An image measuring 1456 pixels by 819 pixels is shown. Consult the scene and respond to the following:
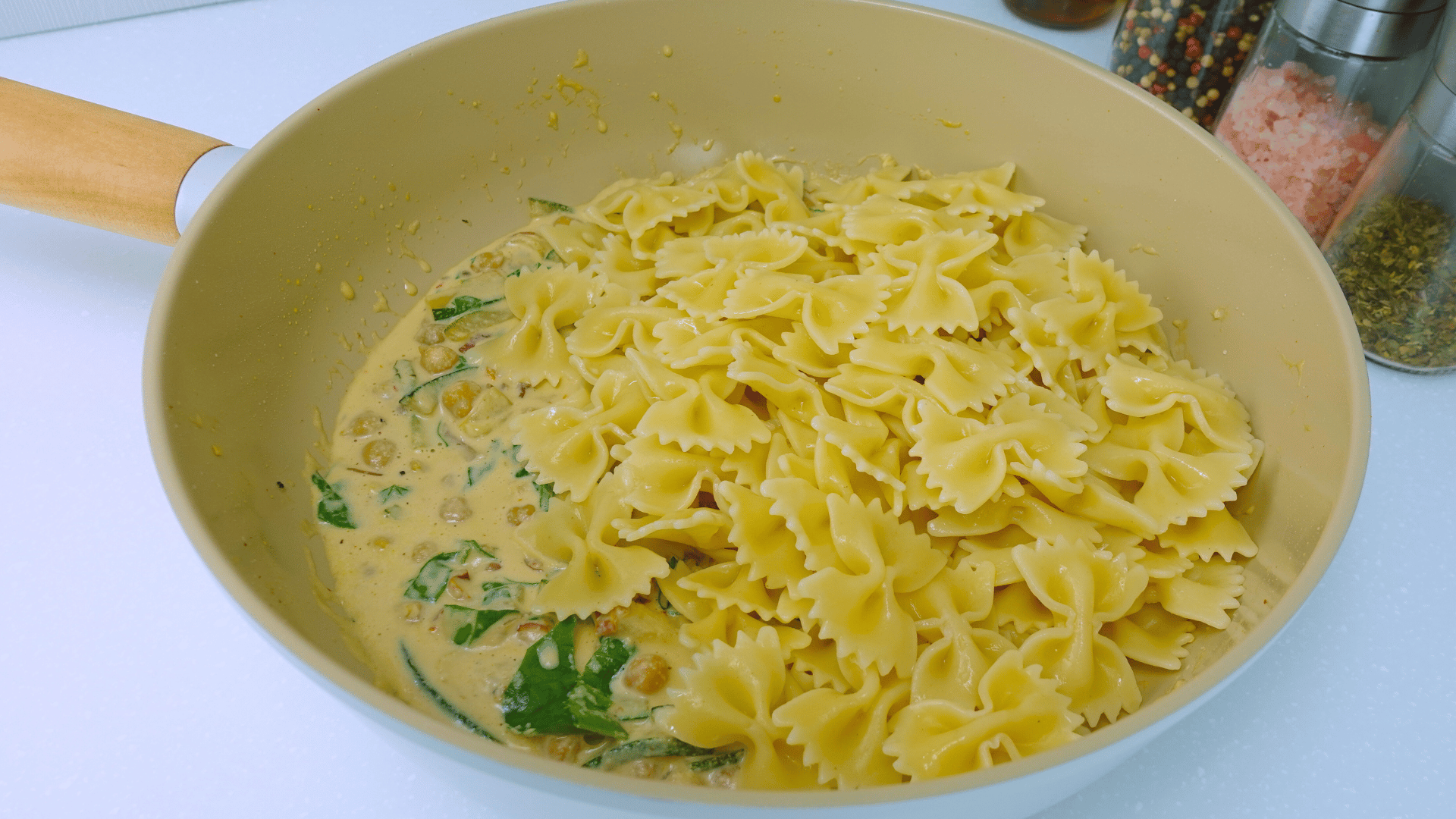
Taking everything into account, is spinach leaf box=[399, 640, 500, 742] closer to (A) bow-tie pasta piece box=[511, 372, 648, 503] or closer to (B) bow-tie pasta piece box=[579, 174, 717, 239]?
(A) bow-tie pasta piece box=[511, 372, 648, 503]

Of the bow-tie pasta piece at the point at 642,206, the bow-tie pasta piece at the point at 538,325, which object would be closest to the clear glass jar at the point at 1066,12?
the bow-tie pasta piece at the point at 642,206

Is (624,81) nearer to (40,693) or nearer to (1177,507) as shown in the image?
(1177,507)

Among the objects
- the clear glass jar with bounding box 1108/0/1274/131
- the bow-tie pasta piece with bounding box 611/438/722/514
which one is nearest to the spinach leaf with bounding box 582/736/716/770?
the bow-tie pasta piece with bounding box 611/438/722/514

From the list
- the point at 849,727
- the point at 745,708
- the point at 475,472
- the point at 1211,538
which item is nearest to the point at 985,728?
the point at 849,727

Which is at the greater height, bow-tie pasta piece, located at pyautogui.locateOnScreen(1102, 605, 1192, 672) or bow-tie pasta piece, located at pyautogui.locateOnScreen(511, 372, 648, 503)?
bow-tie pasta piece, located at pyautogui.locateOnScreen(1102, 605, 1192, 672)

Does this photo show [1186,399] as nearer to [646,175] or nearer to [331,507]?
[646,175]

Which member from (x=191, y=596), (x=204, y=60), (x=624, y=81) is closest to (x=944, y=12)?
(x=624, y=81)

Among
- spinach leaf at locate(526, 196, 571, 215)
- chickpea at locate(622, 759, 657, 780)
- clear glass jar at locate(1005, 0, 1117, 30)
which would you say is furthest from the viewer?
clear glass jar at locate(1005, 0, 1117, 30)
